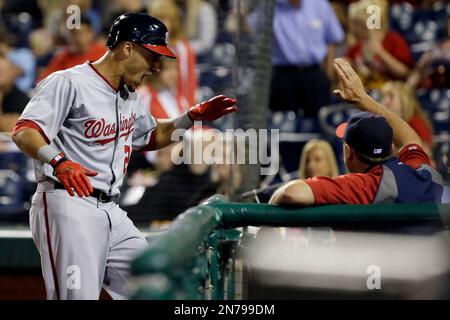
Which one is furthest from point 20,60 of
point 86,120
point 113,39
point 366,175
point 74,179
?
point 366,175

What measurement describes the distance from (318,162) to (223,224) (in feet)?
8.43

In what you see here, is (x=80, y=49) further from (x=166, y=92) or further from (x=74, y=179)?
(x=74, y=179)

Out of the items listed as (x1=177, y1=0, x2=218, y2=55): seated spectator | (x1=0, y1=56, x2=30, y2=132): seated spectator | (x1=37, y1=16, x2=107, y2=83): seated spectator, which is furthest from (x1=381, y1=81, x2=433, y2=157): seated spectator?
(x1=0, y1=56, x2=30, y2=132): seated spectator

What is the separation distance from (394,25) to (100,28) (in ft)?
7.46

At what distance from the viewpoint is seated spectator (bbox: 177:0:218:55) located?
23.7 ft

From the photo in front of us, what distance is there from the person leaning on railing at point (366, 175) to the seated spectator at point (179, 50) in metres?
3.26

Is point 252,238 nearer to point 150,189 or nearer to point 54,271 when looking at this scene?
point 54,271

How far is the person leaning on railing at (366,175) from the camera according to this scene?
110 inches

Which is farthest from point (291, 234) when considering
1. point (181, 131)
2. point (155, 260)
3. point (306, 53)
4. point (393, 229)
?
point (306, 53)

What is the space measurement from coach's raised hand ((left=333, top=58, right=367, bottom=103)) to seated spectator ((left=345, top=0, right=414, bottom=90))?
294 centimetres

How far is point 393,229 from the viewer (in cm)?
277

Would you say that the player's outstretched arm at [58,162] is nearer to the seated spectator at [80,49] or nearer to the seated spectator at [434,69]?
the seated spectator at [80,49]

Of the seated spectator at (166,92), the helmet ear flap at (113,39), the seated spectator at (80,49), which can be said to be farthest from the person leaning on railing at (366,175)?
the seated spectator at (80,49)

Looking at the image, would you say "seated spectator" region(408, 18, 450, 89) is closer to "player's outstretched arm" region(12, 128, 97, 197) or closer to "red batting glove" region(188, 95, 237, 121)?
"red batting glove" region(188, 95, 237, 121)
